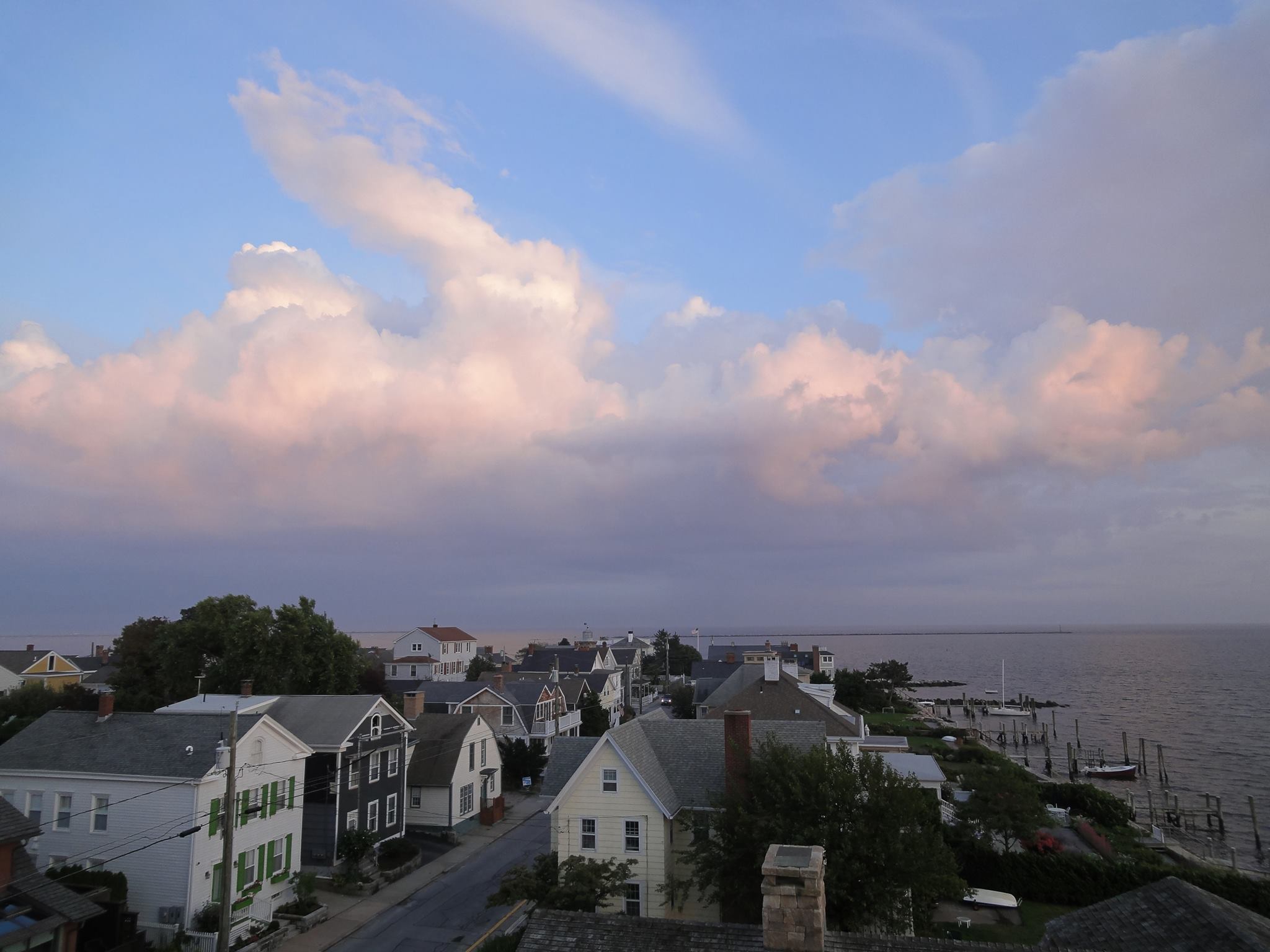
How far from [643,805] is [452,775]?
67.3ft

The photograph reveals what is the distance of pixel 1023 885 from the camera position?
36.9 m

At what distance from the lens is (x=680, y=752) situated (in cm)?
3603

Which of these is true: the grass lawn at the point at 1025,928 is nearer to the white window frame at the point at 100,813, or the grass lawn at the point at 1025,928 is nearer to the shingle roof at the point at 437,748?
the shingle roof at the point at 437,748

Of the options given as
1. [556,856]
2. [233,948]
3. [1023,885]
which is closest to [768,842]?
[556,856]

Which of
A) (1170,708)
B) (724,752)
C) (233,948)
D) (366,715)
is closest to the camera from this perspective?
(233,948)

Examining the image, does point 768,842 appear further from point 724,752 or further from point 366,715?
point 366,715

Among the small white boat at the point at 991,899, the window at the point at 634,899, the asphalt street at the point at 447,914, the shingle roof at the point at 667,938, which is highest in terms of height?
the shingle roof at the point at 667,938

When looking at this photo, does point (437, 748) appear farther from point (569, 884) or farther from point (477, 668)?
point (477, 668)

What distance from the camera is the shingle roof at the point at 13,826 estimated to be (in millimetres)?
24781

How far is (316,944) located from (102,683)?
8386cm

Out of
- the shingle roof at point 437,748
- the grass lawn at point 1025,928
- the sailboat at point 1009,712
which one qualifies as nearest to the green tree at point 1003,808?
the grass lawn at point 1025,928

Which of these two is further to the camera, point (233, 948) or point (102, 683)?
point (102, 683)

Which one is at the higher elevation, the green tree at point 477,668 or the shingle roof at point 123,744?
the shingle roof at point 123,744

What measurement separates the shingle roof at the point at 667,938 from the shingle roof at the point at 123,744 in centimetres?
2065
